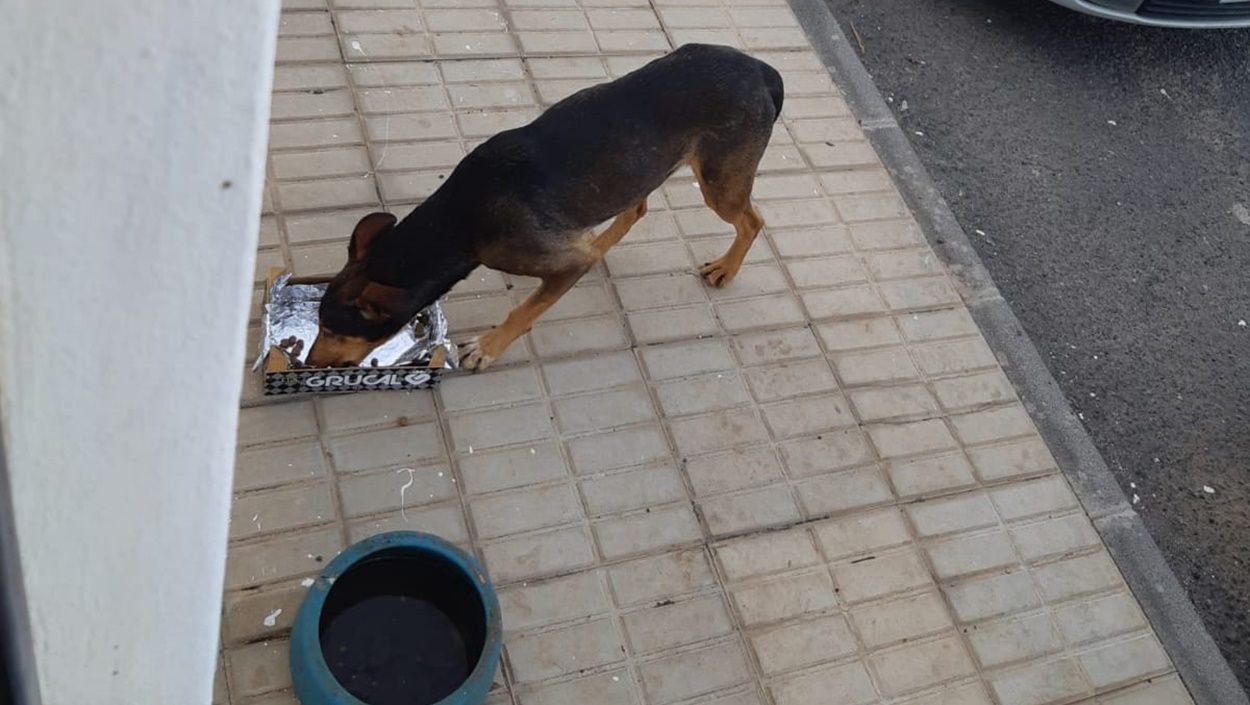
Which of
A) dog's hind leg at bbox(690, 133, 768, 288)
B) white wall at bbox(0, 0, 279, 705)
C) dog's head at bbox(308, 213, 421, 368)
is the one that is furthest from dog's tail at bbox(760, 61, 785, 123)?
white wall at bbox(0, 0, 279, 705)

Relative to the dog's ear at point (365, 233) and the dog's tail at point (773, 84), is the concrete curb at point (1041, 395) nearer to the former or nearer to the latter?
the dog's tail at point (773, 84)

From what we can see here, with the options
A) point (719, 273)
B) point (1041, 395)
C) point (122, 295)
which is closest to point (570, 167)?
point (719, 273)

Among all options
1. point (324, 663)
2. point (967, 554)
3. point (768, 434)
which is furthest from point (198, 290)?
point (967, 554)

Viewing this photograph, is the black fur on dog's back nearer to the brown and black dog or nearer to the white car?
the brown and black dog

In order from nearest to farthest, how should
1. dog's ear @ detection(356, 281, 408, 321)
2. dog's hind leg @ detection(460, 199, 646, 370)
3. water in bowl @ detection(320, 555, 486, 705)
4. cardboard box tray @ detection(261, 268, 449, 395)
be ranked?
water in bowl @ detection(320, 555, 486, 705)
dog's ear @ detection(356, 281, 408, 321)
cardboard box tray @ detection(261, 268, 449, 395)
dog's hind leg @ detection(460, 199, 646, 370)

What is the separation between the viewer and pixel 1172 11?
551 centimetres

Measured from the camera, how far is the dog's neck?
3.01 meters

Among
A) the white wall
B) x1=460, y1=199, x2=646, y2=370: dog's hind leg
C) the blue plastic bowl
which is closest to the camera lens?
the white wall

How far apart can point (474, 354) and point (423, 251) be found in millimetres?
480

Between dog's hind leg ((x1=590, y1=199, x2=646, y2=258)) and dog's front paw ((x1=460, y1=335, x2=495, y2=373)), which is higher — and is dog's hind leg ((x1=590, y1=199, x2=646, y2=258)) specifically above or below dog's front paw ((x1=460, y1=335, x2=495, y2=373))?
above

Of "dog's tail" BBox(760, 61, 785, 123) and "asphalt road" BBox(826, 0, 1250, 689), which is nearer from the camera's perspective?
"dog's tail" BBox(760, 61, 785, 123)

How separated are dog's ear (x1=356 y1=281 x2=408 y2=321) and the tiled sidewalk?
374 mm

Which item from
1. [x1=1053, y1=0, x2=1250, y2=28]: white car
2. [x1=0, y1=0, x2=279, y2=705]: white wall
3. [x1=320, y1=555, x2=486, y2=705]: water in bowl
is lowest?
[x1=320, y1=555, x2=486, y2=705]: water in bowl

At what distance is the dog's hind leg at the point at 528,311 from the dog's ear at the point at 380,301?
41 cm
